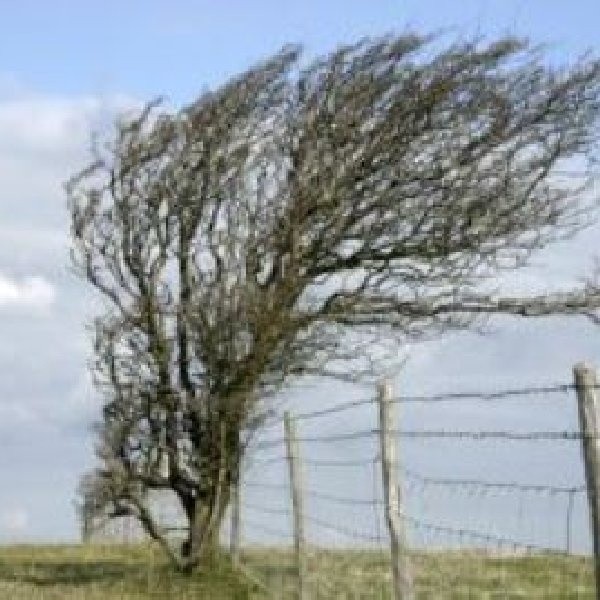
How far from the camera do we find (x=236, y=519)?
2119 cm

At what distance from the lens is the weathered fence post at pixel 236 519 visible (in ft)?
68.6

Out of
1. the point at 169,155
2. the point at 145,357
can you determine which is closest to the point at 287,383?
the point at 145,357

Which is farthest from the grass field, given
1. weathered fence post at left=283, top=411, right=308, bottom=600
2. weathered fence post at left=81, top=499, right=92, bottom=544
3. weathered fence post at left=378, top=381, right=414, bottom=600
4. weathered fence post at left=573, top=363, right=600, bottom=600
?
weathered fence post at left=573, top=363, right=600, bottom=600

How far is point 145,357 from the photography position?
2072cm

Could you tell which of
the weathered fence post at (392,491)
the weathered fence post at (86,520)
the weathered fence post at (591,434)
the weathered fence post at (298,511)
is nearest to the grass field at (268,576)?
the weathered fence post at (298,511)

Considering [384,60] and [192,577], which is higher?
[384,60]

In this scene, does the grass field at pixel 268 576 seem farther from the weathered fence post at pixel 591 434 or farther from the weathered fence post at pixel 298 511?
the weathered fence post at pixel 591 434

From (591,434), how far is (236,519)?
13.7 meters

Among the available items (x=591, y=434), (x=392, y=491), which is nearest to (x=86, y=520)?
(x=392, y=491)

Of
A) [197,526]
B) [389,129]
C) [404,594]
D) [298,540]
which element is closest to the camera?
[404,594]

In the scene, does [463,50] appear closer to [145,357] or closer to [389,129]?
[389,129]

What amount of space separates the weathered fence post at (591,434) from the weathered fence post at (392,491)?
3880 millimetres

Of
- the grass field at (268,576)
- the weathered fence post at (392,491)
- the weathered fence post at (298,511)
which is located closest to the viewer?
the weathered fence post at (392,491)

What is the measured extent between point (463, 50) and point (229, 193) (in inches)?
128
